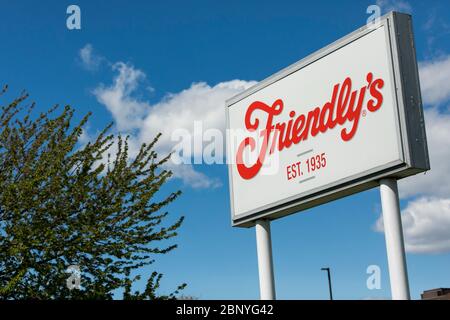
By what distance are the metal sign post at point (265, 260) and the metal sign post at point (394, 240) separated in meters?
3.43

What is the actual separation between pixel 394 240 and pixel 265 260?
3.66 meters

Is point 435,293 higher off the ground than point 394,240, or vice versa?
point 435,293

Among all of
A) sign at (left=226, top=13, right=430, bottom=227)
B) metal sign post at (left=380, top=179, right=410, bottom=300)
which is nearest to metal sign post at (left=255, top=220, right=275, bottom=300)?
sign at (left=226, top=13, right=430, bottom=227)

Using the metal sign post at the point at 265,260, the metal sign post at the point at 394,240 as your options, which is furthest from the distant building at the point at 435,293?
the metal sign post at the point at 394,240

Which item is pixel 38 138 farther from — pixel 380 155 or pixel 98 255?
pixel 380 155

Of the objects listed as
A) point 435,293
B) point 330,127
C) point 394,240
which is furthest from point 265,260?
point 435,293

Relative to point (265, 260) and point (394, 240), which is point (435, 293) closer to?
point (265, 260)

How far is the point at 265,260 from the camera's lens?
15.6 metres

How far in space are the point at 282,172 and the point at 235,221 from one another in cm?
193

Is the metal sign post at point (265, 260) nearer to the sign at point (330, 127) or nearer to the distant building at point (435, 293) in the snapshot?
the sign at point (330, 127)

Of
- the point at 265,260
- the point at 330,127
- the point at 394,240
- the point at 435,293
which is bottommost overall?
the point at 394,240

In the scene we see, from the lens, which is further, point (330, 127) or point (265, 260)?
point (265, 260)
